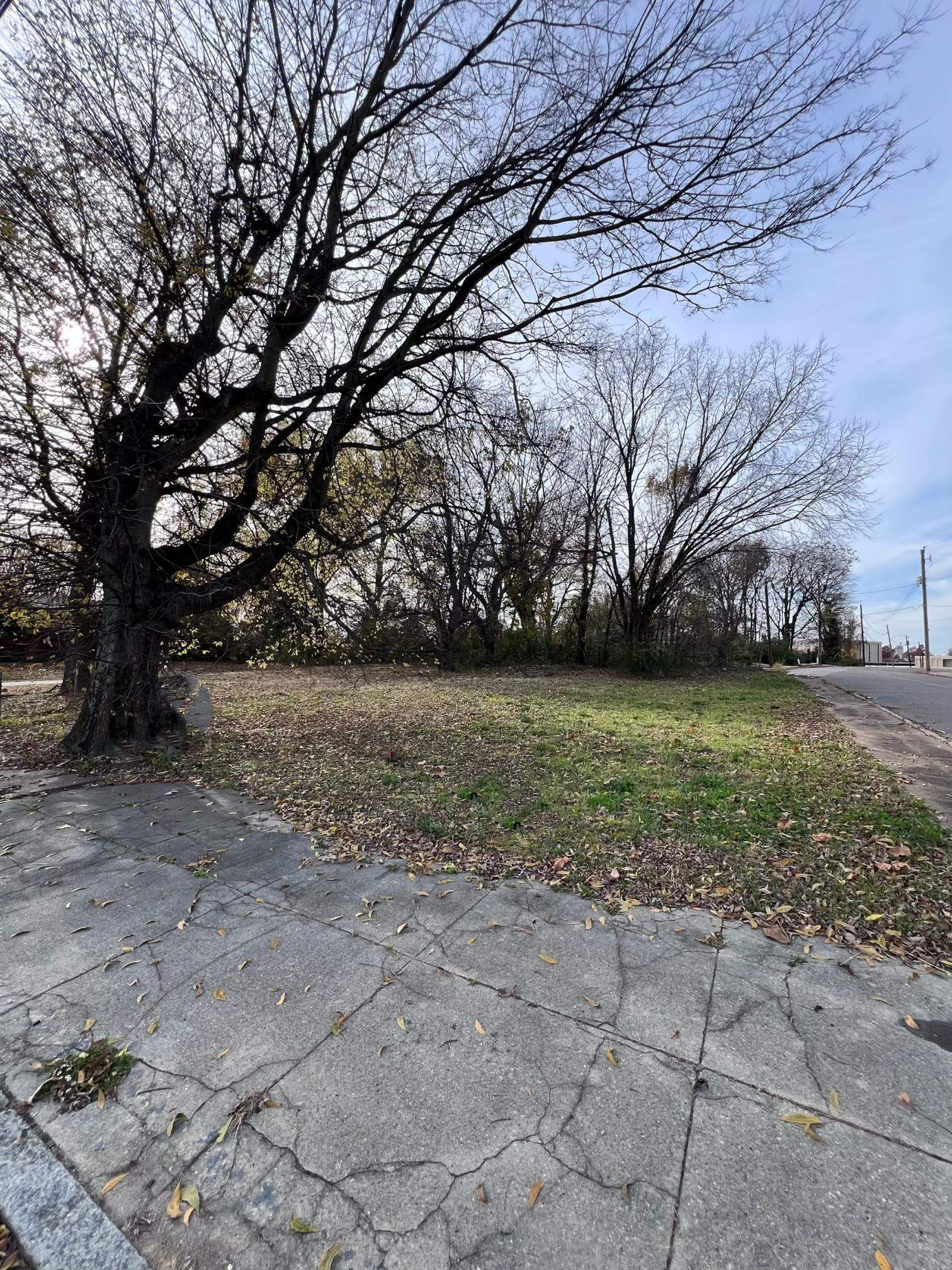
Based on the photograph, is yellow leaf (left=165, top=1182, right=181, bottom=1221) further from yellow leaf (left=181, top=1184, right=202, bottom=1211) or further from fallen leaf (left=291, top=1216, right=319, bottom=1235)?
fallen leaf (left=291, top=1216, right=319, bottom=1235)

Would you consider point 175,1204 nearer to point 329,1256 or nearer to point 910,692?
point 329,1256

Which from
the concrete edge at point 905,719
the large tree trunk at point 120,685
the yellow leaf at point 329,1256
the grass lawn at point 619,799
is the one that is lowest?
the yellow leaf at point 329,1256

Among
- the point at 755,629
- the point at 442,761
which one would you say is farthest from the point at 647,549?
the point at 755,629

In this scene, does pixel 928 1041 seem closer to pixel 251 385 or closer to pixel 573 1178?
pixel 573 1178

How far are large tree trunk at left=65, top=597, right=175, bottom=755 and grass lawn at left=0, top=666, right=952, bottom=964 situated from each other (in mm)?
572

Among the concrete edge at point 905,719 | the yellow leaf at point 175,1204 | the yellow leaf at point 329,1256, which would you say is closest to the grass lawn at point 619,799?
the concrete edge at point 905,719

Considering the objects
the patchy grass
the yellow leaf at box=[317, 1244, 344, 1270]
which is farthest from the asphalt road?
the patchy grass

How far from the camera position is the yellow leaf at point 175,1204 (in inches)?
56.1

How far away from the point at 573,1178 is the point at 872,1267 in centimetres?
73

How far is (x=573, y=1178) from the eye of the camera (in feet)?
4.91

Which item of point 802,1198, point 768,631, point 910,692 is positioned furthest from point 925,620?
point 802,1198

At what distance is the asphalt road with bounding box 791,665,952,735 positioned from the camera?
9.39 m

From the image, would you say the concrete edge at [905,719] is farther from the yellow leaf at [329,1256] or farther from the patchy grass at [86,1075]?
Answer: the patchy grass at [86,1075]

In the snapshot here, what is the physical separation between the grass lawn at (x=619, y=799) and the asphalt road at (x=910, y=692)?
5.67ft
